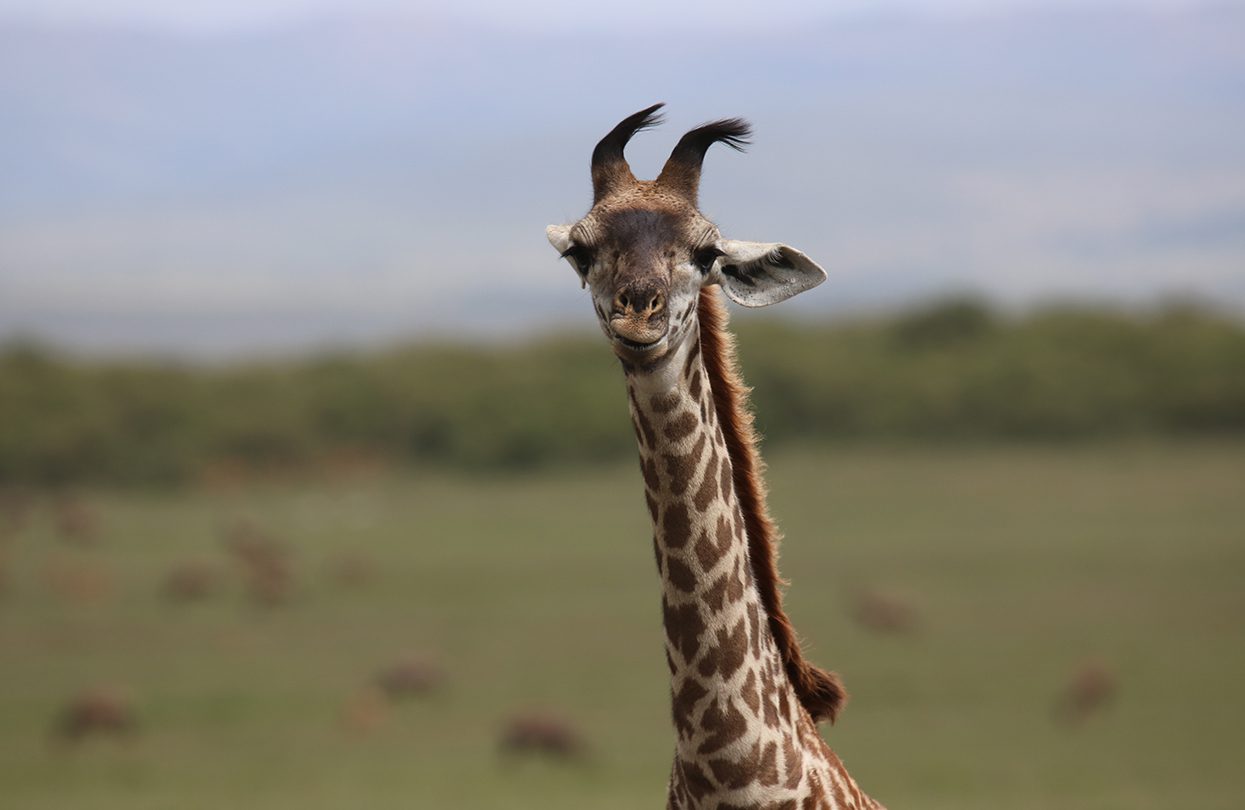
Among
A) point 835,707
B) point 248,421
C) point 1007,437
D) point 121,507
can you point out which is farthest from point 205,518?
point 835,707

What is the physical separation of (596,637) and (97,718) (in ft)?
30.8

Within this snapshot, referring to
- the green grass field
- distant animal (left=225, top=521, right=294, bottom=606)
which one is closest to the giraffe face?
the green grass field

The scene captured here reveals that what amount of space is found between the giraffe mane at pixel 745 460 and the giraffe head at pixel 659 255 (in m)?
0.28

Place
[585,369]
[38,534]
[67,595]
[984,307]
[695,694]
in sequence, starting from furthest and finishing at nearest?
[984,307] < [585,369] < [38,534] < [67,595] < [695,694]

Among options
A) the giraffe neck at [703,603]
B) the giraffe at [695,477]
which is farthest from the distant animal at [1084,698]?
the giraffe neck at [703,603]

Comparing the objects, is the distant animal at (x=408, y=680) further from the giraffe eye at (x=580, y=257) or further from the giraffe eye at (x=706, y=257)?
the giraffe eye at (x=706, y=257)

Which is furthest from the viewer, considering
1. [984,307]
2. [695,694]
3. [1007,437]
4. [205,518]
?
[984,307]

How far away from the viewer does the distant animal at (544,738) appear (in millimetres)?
21766

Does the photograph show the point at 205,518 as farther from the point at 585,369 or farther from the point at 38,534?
the point at 585,369

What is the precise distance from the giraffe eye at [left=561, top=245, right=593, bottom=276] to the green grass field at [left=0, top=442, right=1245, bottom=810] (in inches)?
561

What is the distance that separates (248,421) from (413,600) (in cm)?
2416

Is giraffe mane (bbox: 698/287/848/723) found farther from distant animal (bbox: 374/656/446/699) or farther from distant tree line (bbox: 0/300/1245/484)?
distant tree line (bbox: 0/300/1245/484)

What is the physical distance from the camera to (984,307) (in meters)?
64.6

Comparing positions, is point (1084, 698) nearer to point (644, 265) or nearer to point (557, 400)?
point (644, 265)
